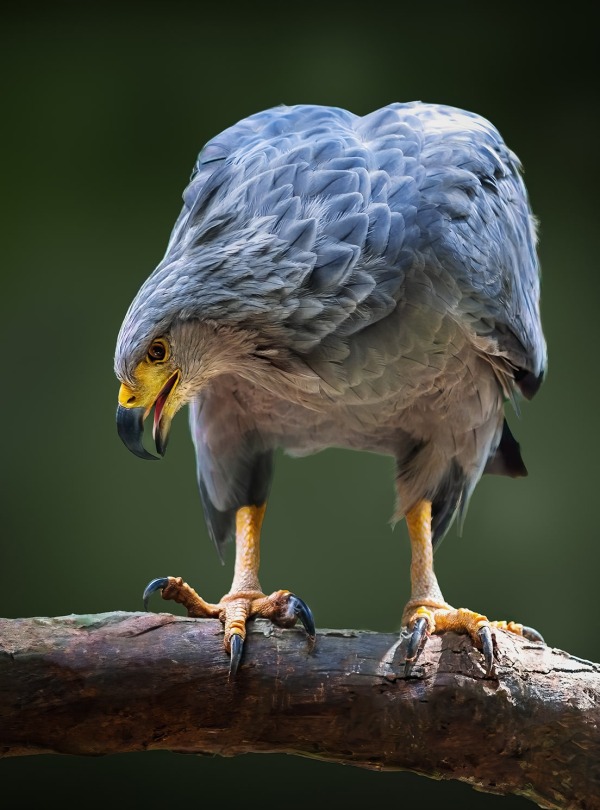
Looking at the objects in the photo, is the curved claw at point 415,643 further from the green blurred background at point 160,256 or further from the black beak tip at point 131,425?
the green blurred background at point 160,256

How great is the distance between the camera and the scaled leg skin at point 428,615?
2551mm

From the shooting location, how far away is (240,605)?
267 centimetres

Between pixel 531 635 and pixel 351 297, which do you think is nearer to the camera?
pixel 351 297

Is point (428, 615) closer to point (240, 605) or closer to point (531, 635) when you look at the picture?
point (531, 635)

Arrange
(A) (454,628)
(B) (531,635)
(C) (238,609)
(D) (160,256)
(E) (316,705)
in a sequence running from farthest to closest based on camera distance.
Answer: (D) (160,256) < (B) (531,635) < (A) (454,628) < (C) (238,609) < (E) (316,705)

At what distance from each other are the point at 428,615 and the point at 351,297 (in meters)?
0.93

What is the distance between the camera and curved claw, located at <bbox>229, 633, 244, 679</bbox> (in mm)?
2387

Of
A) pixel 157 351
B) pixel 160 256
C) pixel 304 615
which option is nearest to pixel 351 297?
pixel 157 351

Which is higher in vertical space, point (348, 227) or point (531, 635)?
point (348, 227)

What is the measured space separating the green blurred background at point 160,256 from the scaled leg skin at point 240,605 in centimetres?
159

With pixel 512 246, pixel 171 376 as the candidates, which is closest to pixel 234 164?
pixel 171 376

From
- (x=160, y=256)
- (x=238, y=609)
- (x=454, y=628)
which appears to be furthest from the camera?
(x=160, y=256)

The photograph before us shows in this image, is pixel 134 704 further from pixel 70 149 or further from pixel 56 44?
pixel 56 44

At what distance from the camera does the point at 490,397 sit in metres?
3.03
